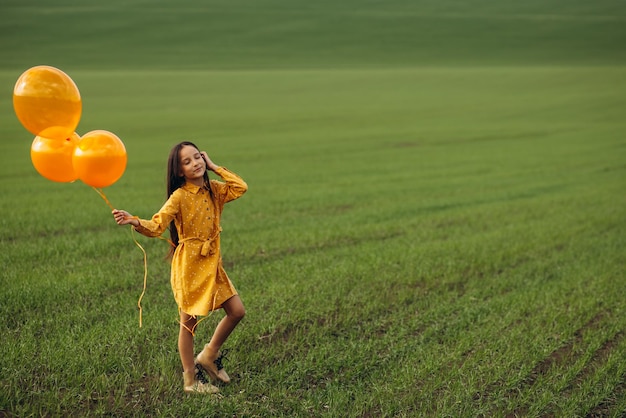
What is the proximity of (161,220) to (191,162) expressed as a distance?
446 millimetres

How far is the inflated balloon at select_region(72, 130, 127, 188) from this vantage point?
3.83 meters

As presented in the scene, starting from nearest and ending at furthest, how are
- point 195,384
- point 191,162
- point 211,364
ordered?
1. point 191,162
2. point 195,384
3. point 211,364

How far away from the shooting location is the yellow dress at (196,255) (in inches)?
162

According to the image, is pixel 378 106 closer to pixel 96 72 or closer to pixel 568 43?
pixel 96 72

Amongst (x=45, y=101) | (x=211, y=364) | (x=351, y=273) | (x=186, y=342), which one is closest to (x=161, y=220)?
(x=186, y=342)

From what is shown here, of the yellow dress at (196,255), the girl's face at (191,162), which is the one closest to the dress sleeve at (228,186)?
the yellow dress at (196,255)

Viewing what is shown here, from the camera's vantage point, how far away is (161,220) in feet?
13.0

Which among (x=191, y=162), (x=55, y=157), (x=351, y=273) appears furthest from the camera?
(x=351, y=273)

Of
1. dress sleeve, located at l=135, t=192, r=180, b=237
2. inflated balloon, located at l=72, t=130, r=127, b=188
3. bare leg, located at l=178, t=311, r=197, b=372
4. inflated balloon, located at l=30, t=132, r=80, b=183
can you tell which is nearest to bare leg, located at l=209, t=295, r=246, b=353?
bare leg, located at l=178, t=311, r=197, b=372

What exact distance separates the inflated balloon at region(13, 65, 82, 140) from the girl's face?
75 cm

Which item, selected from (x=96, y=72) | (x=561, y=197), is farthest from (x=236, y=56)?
(x=561, y=197)

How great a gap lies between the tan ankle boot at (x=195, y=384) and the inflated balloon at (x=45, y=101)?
6.05 ft

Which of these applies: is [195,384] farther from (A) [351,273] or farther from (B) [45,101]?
(A) [351,273]

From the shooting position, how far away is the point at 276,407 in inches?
160
